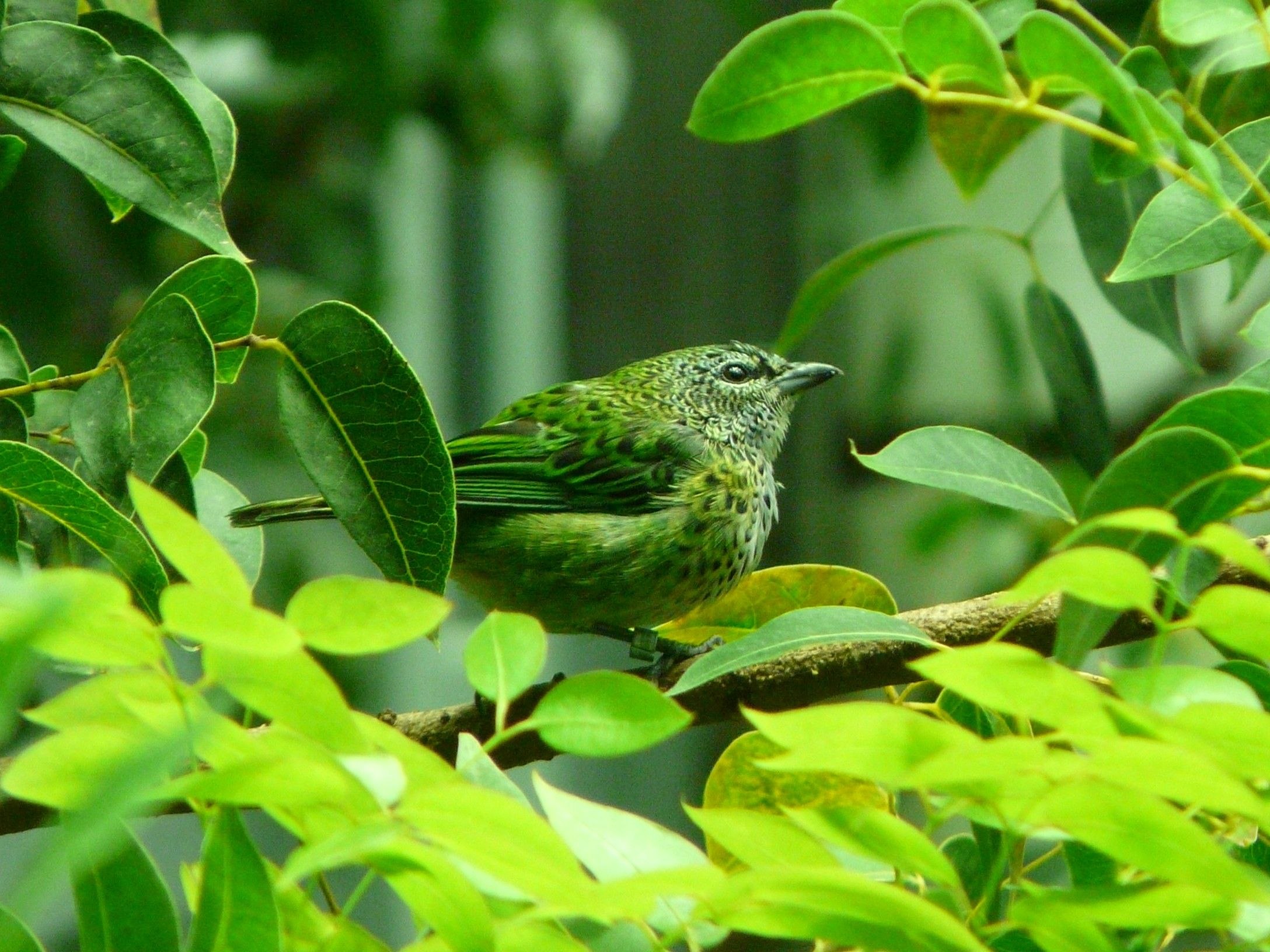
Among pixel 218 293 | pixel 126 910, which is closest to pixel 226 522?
pixel 218 293

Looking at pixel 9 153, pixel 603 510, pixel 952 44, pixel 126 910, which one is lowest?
pixel 603 510

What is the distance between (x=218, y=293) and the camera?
140 centimetres

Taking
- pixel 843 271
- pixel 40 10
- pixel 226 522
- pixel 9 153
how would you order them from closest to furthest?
1. pixel 9 153
2. pixel 40 10
3. pixel 226 522
4. pixel 843 271

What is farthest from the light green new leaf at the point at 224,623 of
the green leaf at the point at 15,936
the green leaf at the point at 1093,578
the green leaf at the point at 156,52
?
the green leaf at the point at 156,52

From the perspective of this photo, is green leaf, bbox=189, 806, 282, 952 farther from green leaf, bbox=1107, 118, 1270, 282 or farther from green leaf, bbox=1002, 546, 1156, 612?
green leaf, bbox=1107, 118, 1270, 282

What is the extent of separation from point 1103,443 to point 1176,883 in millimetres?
1413

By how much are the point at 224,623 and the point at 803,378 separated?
2583mm

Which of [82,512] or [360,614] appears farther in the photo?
[82,512]

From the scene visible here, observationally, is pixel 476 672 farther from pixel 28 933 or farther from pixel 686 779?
pixel 686 779

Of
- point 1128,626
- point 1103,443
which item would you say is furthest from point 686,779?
point 1128,626

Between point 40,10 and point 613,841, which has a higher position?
point 40,10

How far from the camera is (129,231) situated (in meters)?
3.95

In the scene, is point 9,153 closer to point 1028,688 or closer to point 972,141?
point 1028,688

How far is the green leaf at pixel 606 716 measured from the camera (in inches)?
32.7
